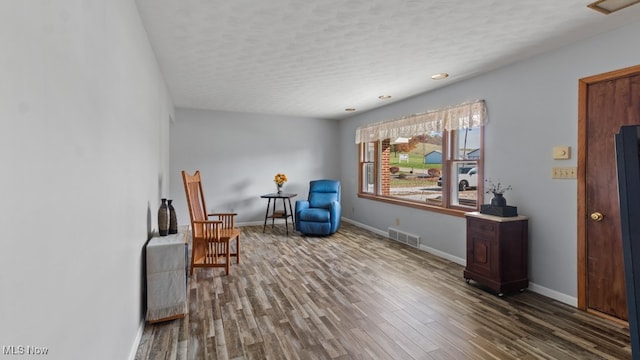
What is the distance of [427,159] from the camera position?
4.73 meters

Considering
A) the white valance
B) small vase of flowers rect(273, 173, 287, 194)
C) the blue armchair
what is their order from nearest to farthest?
the white valance → the blue armchair → small vase of flowers rect(273, 173, 287, 194)

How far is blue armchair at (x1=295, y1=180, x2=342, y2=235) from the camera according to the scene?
5.44 metres

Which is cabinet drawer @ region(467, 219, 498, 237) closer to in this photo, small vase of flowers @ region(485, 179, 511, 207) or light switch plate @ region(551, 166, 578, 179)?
small vase of flowers @ region(485, 179, 511, 207)

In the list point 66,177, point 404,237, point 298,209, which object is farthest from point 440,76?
point 66,177

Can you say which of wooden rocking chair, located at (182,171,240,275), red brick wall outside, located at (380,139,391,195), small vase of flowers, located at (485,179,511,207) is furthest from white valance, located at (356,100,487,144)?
wooden rocking chair, located at (182,171,240,275)

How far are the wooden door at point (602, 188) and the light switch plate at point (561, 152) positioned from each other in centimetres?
10

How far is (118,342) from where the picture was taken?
1.68 meters

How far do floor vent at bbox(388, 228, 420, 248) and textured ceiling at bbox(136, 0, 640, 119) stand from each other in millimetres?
2254

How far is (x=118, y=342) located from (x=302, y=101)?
4.22 metres

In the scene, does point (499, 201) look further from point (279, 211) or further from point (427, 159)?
point (279, 211)

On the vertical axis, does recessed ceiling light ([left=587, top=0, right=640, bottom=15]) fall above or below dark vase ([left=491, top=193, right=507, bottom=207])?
above

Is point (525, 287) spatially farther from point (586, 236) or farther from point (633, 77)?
point (633, 77)

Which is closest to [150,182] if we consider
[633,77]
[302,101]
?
[302,101]

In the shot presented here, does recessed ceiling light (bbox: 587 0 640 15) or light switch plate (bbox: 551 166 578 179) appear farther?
light switch plate (bbox: 551 166 578 179)
